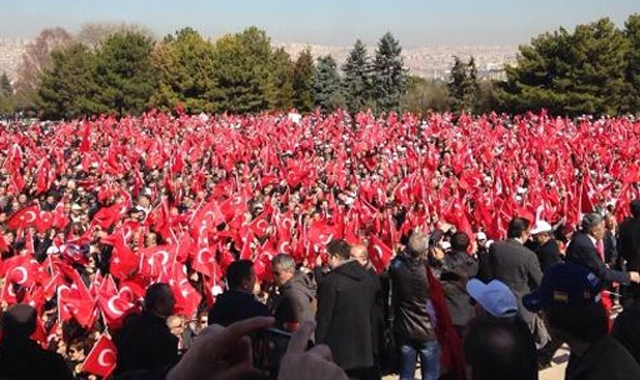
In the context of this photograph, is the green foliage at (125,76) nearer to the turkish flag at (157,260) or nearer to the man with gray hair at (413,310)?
the turkish flag at (157,260)

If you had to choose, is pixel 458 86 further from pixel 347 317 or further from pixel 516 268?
pixel 347 317

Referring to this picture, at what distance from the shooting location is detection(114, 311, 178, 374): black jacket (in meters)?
3.77

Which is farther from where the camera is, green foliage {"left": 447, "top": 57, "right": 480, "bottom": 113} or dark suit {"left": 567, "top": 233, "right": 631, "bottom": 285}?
green foliage {"left": 447, "top": 57, "right": 480, "bottom": 113}

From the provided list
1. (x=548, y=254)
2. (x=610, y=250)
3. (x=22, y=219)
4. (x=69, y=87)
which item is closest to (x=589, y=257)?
(x=548, y=254)

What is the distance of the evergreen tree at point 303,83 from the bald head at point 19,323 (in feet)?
169

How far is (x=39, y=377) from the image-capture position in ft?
11.3

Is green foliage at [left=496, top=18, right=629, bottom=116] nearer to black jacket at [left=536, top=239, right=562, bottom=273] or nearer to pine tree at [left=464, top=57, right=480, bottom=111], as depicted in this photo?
pine tree at [left=464, top=57, right=480, bottom=111]

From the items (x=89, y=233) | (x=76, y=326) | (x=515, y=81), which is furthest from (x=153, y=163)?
(x=515, y=81)

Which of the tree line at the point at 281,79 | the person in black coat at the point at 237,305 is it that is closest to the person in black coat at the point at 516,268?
the person in black coat at the point at 237,305

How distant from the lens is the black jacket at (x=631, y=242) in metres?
7.61

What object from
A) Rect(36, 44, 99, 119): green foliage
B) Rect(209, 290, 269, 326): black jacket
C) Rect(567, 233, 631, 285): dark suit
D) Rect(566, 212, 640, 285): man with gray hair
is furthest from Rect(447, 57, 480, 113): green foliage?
Rect(209, 290, 269, 326): black jacket

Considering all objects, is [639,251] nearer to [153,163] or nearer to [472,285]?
[472,285]

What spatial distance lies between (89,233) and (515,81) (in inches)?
1559

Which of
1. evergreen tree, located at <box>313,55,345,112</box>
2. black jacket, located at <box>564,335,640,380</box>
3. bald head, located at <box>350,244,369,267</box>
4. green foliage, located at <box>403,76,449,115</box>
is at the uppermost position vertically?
black jacket, located at <box>564,335,640,380</box>
